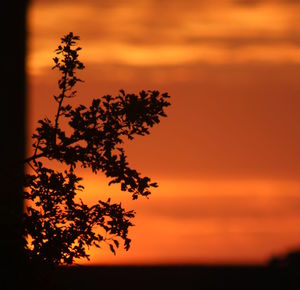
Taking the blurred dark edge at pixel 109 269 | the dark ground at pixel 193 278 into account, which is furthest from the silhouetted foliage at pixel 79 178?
the dark ground at pixel 193 278

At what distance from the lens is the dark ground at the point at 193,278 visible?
48.3m

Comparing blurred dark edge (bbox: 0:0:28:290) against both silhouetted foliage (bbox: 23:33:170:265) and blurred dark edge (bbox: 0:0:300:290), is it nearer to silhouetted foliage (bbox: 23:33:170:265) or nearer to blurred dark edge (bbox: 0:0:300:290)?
blurred dark edge (bbox: 0:0:300:290)

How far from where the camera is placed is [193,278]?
52.3 m

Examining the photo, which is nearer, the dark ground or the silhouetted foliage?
the silhouetted foliage

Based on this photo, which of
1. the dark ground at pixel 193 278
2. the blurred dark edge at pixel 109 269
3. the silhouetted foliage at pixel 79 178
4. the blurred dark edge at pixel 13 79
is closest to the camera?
the silhouetted foliage at pixel 79 178

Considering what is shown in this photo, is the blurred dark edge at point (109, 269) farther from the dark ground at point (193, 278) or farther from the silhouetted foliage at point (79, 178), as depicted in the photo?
the silhouetted foliage at point (79, 178)

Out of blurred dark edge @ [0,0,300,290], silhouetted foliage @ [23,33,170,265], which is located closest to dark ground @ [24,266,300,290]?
blurred dark edge @ [0,0,300,290]

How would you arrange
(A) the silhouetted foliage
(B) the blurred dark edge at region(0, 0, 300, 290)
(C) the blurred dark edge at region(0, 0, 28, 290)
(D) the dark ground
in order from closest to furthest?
1. (A) the silhouetted foliage
2. (C) the blurred dark edge at region(0, 0, 28, 290)
3. (B) the blurred dark edge at region(0, 0, 300, 290)
4. (D) the dark ground

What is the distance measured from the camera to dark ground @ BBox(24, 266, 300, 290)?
48281mm

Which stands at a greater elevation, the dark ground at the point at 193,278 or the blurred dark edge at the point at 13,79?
the blurred dark edge at the point at 13,79

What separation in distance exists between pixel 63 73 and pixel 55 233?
7.56 ft

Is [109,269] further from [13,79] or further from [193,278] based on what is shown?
[13,79]

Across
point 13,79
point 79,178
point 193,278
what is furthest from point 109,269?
point 79,178

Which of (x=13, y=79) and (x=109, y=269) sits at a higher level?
(x=13, y=79)
